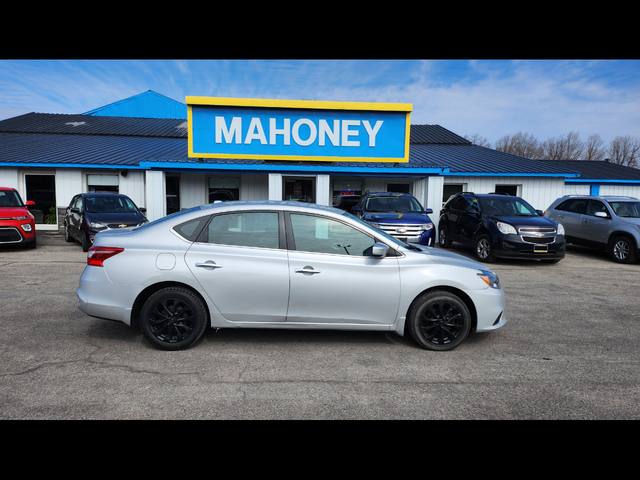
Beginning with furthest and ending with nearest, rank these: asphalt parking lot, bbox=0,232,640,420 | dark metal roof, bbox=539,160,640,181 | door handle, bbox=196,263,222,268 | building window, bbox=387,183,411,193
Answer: dark metal roof, bbox=539,160,640,181, building window, bbox=387,183,411,193, door handle, bbox=196,263,222,268, asphalt parking lot, bbox=0,232,640,420

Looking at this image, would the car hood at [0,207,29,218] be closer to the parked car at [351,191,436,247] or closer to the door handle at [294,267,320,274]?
the parked car at [351,191,436,247]

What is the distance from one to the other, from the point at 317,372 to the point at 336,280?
0.94 meters

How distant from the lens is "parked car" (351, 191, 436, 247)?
388 inches

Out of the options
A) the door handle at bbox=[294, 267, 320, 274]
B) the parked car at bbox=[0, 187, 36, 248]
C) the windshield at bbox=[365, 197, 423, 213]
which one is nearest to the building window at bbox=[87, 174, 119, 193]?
the parked car at bbox=[0, 187, 36, 248]

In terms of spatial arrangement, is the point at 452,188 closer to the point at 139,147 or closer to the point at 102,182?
the point at 139,147

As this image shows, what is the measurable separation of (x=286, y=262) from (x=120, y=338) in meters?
2.21

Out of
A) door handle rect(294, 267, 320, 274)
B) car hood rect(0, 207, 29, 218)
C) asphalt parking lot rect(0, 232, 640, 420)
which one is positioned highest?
car hood rect(0, 207, 29, 218)

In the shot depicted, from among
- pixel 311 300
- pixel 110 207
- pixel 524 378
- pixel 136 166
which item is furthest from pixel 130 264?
pixel 136 166

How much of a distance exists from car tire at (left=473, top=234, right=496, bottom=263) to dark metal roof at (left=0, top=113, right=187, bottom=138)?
55.0 feet

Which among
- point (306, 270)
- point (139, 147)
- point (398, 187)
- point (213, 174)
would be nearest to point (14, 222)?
point (213, 174)

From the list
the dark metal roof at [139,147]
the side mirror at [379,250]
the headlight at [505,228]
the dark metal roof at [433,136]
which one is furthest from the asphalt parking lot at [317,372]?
the dark metal roof at [433,136]

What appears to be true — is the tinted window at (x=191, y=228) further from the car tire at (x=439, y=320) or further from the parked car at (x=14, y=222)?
the parked car at (x=14, y=222)

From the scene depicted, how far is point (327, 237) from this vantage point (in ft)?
14.1

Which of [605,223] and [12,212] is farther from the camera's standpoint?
[605,223]
